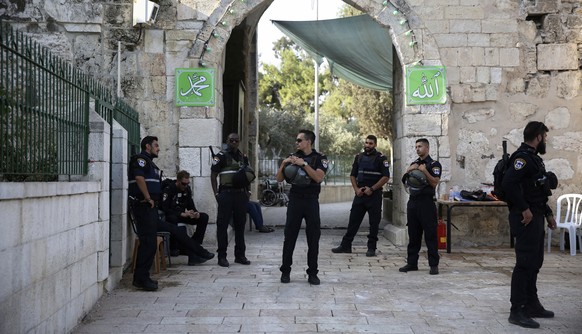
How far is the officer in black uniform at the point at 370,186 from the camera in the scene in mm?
8484

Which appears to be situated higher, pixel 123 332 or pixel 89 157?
pixel 89 157

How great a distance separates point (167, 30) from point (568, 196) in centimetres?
642

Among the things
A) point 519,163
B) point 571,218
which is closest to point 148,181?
point 519,163

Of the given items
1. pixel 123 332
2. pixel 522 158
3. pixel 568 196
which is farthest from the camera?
pixel 568 196

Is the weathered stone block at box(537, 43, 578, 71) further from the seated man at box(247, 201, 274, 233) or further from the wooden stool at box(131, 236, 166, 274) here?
the wooden stool at box(131, 236, 166, 274)

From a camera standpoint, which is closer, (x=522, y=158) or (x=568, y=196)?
(x=522, y=158)

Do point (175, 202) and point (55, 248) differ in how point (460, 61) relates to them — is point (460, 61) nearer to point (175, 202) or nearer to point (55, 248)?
point (175, 202)

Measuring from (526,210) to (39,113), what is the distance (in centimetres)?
367

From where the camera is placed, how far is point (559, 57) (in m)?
9.38

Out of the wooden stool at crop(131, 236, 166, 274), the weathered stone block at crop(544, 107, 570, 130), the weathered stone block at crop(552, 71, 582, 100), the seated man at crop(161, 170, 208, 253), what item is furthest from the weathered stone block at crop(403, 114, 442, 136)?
the wooden stool at crop(131, 236, 166, 274)

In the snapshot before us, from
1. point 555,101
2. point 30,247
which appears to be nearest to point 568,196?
point 555,101

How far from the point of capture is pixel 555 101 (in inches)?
370

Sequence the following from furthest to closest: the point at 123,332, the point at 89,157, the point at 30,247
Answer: the point at 89,157, the point at 123,332, the point at 30,247

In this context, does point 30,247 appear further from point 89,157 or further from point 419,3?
point 419,3
